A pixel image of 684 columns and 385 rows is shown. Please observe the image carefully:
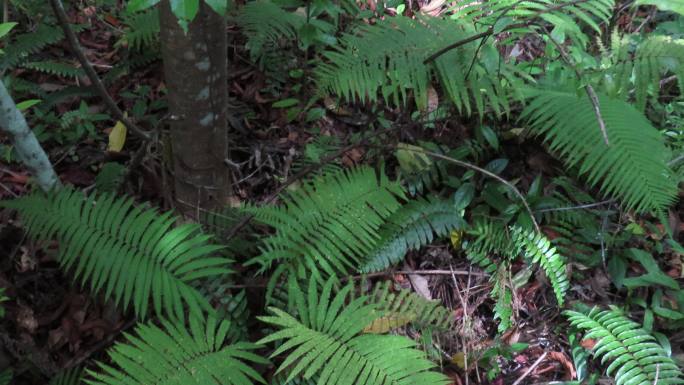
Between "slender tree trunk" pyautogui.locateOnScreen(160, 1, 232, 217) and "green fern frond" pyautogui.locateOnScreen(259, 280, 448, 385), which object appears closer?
"green fern frond" pyautogui.locateOnScreen(259, 280, 448, 385)

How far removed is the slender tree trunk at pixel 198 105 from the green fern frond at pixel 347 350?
82 centimetres

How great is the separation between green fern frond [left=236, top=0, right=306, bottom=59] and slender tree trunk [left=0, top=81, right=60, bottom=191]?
1334mm

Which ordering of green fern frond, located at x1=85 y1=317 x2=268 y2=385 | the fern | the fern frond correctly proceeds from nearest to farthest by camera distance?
green fern frond, located at x1=85 y1=317 x2=268 y2=385, the fern, the fern frond

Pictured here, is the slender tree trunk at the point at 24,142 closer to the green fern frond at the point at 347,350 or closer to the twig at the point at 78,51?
the twig at the point at 78,51

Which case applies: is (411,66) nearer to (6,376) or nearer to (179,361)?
(179,361)

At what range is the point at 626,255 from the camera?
2633 millimetres

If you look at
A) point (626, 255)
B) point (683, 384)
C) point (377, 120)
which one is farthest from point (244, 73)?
point (683, 384)

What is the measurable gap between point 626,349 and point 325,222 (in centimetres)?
138

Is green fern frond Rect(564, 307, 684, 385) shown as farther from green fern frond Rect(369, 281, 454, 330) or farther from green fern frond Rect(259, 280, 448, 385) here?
green fern frond Rect(259, 280, 448, 385)

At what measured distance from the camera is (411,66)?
2.38 meters

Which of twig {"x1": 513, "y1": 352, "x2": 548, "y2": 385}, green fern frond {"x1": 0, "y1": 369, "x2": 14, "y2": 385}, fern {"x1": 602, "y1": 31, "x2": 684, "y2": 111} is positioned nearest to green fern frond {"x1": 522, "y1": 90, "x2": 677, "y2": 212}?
fern {"x1": 602, "y1": 31, "x2": 684, "y2": 111}

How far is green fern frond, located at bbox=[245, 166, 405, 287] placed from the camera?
2199mm

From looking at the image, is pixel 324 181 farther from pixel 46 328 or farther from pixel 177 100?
pixel 46 328

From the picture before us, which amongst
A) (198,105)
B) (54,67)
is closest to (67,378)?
(198,105)
